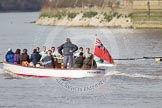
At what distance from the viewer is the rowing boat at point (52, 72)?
4250 centimetres

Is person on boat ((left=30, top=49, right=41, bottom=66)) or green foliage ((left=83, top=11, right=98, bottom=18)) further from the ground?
green foliage ((left=83, top=11, right=98, bottom=18))

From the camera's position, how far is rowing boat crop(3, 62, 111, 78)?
4250cm

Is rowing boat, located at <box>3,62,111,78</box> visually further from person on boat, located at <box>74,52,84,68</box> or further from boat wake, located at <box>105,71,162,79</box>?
boat wake, located at <box>105,71,162,79</box>

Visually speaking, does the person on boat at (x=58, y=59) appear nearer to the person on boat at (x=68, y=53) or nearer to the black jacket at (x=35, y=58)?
the person on boat at (x=68, y=53)

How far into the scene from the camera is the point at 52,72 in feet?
142

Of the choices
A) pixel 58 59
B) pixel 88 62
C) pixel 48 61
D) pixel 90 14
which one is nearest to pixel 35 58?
pixel 58 59

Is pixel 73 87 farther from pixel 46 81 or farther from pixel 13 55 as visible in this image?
pixel 13 55

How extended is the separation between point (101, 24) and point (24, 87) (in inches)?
2778

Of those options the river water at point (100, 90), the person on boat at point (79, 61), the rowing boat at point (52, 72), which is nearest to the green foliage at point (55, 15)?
the river water at point (100, 90)

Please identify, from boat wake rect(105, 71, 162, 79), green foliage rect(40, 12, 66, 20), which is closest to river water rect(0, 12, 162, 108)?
boat wake rect(105, 71, 162, 79)

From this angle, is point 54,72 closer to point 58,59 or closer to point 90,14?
point 58,59

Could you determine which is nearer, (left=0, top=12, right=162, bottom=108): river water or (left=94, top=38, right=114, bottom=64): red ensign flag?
(left=0, top=12, right=162, bottom=108): river water

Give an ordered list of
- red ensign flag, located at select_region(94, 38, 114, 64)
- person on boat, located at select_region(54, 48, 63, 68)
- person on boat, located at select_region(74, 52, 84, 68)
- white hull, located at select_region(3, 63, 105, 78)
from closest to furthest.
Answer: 1. white hull, located at select_region(3, 63, 105, 78)
2. person on boat, located at select_region(74, 52, 84, 68)
3. person on boat, located at select_region(54, 48, 63, 68)
4. red ensign flag, located at select_region(94, 38, 114, 64)

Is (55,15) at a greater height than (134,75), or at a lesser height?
greater
